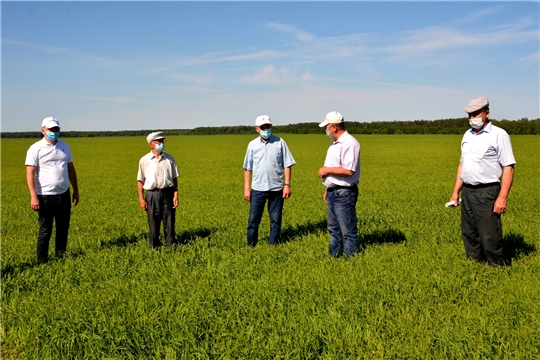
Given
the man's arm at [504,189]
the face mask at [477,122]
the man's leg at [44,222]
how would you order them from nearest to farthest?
the man's arm at [504,189]
the face mask at [477,122]
the man's leg at [44,222]

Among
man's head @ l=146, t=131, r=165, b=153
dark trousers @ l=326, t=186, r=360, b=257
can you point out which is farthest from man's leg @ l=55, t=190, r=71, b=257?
dark trousers @ l=326, t=186, r=360, b=257

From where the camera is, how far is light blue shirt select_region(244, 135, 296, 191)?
748 centimetres

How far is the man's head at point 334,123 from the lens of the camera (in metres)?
6.27

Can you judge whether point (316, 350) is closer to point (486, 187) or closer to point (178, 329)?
point (178, 329)

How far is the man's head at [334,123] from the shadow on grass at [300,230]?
93.2 inches

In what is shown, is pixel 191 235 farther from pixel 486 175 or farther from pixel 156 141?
pixel 486 175

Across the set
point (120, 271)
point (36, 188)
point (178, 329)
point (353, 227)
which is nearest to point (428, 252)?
point (353, 227)

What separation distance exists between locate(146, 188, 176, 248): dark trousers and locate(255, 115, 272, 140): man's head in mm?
1786

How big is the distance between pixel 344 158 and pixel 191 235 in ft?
12.8

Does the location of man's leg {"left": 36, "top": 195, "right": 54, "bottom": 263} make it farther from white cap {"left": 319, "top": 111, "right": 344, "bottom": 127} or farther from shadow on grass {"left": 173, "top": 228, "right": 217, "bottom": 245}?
white cap {"left": 319, "top": 111, "right": 344, "bottom": 127}

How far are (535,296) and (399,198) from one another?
358 inches

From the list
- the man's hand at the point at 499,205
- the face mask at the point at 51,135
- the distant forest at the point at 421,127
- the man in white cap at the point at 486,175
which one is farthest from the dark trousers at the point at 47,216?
the distant forest at the point at 421,127

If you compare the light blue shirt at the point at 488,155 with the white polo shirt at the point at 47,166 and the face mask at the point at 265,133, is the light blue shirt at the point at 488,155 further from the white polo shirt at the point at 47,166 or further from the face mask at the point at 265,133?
the white polo shirt at the point at 47,166

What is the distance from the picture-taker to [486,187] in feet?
19.0
